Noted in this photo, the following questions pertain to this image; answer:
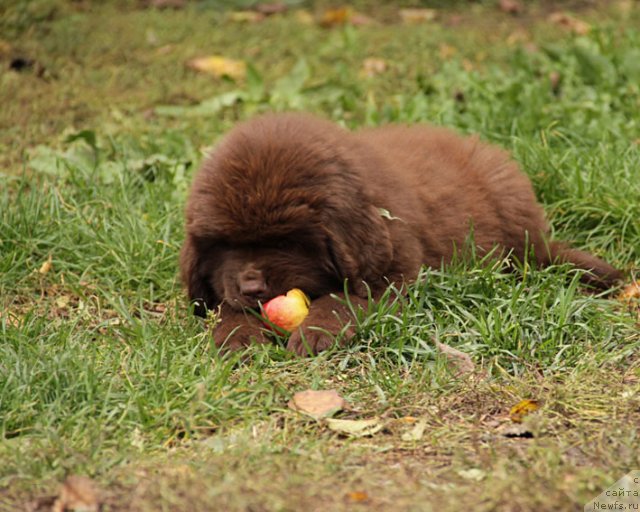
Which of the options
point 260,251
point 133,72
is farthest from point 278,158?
point 133,72

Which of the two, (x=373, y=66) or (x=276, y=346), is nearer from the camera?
(x=276, y=346)

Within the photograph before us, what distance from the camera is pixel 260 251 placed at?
4152 millimetres

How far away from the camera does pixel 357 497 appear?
3070 mm

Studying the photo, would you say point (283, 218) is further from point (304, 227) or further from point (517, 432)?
point (517, 432)

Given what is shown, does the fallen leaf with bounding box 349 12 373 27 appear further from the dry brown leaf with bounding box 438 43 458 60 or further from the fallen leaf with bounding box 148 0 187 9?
the fallen leaf with bounding box 148 0 187 9

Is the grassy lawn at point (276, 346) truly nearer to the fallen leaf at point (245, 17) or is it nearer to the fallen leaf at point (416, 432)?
A: the fallen leaf at point (416, 432)

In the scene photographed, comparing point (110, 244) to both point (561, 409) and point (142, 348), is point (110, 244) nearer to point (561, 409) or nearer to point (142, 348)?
point (142, 348)

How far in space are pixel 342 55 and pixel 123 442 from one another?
16.5ft

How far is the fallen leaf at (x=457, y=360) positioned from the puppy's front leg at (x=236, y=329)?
0.75 meters

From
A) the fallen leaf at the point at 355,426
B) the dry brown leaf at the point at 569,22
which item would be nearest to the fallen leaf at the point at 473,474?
the fallen leaf at the point at 355,426

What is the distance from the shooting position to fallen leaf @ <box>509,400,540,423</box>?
12.3 ft

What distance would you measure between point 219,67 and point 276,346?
3.95 m

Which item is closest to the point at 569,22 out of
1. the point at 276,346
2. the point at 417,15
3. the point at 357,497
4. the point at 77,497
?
the point at 417,15

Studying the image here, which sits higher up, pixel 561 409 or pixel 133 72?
pixel 133 72
